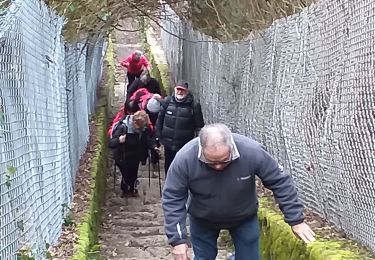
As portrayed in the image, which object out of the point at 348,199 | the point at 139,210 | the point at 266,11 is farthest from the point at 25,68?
the point at 266,11

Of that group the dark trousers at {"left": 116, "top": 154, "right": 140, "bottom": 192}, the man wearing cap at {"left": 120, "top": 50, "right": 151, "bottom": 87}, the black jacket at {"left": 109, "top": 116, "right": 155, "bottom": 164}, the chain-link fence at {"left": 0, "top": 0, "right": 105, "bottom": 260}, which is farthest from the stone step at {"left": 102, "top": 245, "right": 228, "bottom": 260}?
the man wearing cap at {"left": 120, "top": 50, "right": 151, "bottom": 87}

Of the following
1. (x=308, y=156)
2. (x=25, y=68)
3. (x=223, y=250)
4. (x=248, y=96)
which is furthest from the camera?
(x=248, y=96)

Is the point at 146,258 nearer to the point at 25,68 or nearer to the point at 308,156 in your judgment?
the point at 308,156

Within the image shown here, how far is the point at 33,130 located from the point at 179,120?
6121mm

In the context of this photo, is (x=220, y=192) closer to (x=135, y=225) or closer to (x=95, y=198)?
(x=95, y=198)

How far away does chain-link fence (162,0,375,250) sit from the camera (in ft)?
19.8

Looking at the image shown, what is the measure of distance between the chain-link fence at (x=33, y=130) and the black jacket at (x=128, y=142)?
7.35ft

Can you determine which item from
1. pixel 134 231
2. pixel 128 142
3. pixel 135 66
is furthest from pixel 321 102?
pixel 135 66

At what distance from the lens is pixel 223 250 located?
31.6ft

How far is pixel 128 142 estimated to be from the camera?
12367 mm

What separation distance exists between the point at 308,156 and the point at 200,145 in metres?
2.19

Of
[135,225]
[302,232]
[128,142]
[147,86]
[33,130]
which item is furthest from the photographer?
[147,86]

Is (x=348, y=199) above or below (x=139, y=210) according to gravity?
above

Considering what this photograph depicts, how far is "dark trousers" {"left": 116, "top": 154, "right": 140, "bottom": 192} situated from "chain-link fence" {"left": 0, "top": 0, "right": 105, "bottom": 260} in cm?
250
